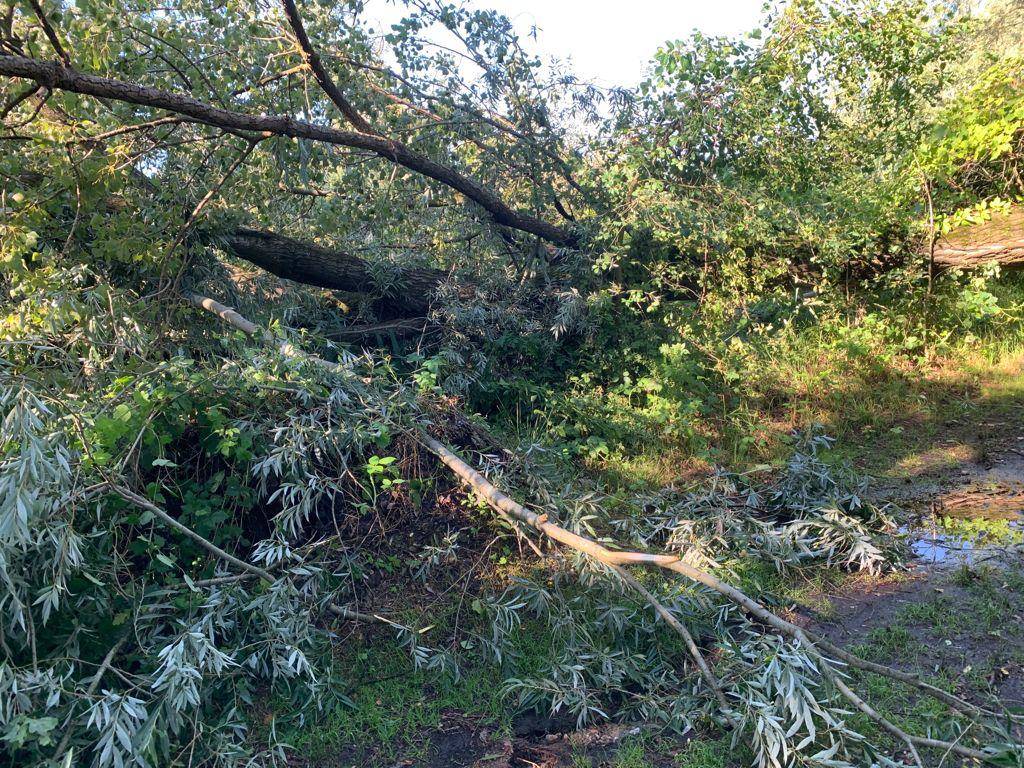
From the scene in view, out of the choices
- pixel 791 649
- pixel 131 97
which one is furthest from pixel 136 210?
pixel 791 649

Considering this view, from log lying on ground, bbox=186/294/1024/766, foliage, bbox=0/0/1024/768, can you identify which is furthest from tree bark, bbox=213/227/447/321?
log lying on ground, bbox=186/294/1024/766

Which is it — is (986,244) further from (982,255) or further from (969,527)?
(969,527)

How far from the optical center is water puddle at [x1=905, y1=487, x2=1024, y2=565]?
13.5ft

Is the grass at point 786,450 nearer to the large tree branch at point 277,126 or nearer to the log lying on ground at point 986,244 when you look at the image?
the log lying on ground at point 986,244

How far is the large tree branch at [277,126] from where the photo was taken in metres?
4.20

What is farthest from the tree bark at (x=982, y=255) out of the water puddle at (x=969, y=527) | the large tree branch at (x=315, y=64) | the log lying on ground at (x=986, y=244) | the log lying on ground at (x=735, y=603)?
the large tree branch at (x=315, y=64)

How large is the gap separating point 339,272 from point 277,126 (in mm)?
1811

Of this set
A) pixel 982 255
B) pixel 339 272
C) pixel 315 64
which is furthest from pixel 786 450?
pixel 315 64

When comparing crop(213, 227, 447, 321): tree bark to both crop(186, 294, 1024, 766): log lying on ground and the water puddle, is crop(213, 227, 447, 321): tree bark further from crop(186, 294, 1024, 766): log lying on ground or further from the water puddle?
the water puddle

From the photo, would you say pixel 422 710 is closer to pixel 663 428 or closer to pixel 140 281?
pixel 663 428

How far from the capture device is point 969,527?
441 centimetres

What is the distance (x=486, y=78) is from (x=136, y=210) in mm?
3290

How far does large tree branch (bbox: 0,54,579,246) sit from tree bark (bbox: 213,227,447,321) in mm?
907

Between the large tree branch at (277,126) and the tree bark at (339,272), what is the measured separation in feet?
2.97
